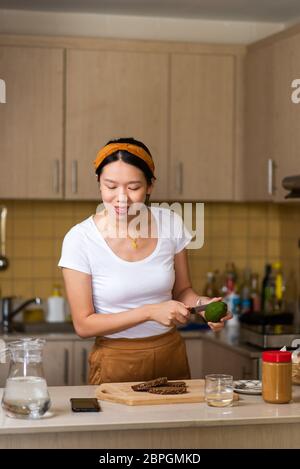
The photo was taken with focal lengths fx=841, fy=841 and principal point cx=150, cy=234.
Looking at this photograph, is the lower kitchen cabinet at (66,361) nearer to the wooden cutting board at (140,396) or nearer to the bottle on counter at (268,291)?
the bottle on counter at (268,291)

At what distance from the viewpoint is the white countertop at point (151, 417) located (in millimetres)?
2031

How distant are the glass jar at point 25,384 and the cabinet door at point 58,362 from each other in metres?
1.90

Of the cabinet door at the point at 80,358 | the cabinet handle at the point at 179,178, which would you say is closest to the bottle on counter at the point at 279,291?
the cabinet handle at the point at 179,178

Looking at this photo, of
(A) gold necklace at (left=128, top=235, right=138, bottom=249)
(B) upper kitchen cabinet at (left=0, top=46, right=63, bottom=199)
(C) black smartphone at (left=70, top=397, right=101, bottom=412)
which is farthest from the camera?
(B) upper kitchen cabinet at (left=0, top=46, right=63, bottom=199)

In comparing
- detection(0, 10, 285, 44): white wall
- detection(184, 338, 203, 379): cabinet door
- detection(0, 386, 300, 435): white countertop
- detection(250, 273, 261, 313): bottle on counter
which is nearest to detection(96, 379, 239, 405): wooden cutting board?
detection(0, 386, 300, 435): white countertop

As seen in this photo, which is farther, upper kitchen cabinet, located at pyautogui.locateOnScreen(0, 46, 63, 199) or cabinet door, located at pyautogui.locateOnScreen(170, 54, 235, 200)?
cabinet door, located at pyautogui.locateOnScreen(170, 54, 235, 200)

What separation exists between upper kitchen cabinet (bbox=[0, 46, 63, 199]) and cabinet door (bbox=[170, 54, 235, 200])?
1.94ft

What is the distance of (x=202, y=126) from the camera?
4.34 metres

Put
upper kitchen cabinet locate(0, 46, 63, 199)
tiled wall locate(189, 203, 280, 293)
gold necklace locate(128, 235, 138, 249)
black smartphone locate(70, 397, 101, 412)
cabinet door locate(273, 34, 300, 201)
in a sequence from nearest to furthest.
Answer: black smartphone locate(70, 397, 101, 412)
gold necklace locate(128, 235, 138, 249)
cabinet door locate(273, 34, 300, 201)
upper kitchen cabinet locate(0, 46, 63, 199)
tiled wall locate(189, 203, 280, 293)

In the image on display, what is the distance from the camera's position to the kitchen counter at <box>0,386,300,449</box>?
6.70 feet

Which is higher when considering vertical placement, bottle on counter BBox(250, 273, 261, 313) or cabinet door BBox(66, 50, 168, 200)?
cabinet door BBox(66, 50, 168, 200)

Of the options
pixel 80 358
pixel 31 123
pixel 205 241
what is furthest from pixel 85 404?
pixel 205 241

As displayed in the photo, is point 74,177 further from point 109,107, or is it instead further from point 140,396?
point 140,396

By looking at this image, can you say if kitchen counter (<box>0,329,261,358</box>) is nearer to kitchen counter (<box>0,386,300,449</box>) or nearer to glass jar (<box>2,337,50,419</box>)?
kitchen counter (<box>0,386,300,449</box>)
